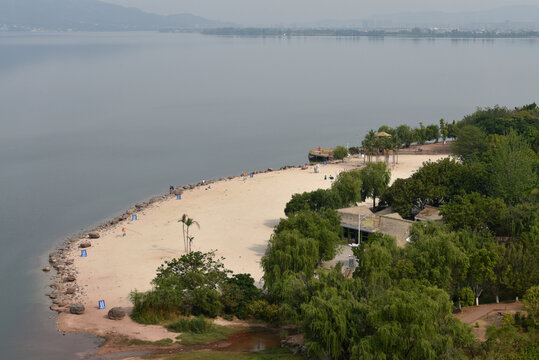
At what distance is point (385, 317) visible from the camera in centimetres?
2347

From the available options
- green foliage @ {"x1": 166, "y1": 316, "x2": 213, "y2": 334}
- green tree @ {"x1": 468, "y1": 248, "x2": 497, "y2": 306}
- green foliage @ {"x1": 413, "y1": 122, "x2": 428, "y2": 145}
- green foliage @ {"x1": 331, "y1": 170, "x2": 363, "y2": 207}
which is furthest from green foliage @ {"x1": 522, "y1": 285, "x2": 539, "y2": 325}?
green foliage @ {"x1": 413, "y1": 122, "x2": 428, "y2": 145}

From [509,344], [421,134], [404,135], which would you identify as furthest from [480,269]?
[421,134]

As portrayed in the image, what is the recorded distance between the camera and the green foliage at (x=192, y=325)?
3077 centimetres

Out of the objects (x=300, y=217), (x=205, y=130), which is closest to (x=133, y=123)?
(x=205, y=130)

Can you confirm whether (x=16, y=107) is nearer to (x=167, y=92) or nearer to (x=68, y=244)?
(x=167, y=92)

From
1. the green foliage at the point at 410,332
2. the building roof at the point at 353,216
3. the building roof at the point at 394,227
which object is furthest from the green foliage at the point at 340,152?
the green foliage at the point at 410,332

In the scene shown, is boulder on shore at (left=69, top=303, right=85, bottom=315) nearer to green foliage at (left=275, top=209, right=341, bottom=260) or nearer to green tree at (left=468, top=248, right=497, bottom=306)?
green foliage at (left=275, top=209, right=341, bottom=260)

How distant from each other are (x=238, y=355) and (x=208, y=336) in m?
3.32

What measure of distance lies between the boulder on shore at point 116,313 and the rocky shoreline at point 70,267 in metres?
2.64

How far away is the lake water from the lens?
4803cm

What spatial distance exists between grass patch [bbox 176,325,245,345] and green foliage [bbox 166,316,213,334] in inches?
9.8

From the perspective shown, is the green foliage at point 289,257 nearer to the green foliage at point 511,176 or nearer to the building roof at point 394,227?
the building roof at point 394,227

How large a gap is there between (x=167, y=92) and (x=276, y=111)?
34.3 meters

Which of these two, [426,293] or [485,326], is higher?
[426,293]
